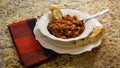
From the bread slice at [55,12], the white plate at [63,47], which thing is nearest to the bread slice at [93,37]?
the white plate at [63,47]

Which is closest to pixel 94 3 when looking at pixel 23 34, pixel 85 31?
pixel 85 31

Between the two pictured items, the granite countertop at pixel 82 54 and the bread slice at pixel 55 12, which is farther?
the bread slice at pixel 55 12

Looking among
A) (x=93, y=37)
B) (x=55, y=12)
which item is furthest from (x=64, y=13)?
(x=93, y=37)

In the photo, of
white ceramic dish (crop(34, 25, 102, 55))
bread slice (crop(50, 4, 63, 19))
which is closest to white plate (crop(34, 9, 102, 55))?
white ceramic dish (crop(34, 25, 102, 55))

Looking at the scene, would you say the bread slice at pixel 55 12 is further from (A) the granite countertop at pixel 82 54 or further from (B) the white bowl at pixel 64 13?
(A) the granite countertop at pixel 82 54

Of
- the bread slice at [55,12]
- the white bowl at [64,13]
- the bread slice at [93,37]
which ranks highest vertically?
the bread slice at [55,12]

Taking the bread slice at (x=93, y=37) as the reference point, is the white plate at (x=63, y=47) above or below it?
below

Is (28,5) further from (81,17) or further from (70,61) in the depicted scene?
(70,61)
